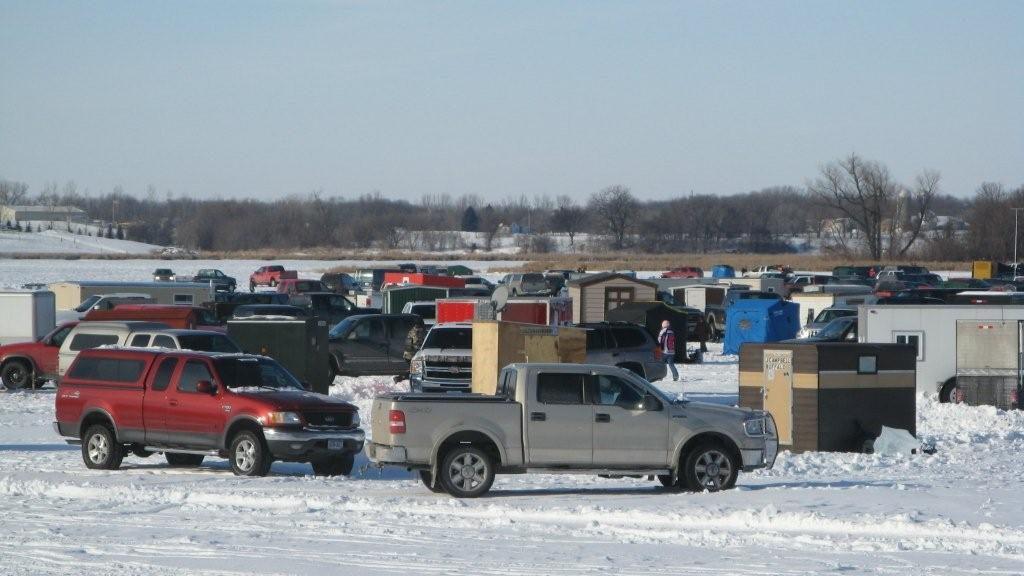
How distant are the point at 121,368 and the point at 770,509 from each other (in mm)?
9541

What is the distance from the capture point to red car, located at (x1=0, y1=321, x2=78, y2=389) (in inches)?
1160

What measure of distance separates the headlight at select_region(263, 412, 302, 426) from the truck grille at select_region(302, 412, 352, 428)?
0.16 metres

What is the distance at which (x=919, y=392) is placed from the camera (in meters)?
26.6

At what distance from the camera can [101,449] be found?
700 inches

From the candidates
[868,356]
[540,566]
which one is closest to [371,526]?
[540,566]

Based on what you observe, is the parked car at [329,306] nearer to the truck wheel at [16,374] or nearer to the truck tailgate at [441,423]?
the truck wheel at [16,374]

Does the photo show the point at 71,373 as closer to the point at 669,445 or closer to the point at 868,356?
the point at 669,445

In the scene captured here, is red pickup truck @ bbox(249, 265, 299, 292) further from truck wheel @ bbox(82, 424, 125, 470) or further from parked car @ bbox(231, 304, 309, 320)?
truck wheel @ bbox(82, 424, 125, 470)

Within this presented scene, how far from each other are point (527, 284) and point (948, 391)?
3755 centimetres

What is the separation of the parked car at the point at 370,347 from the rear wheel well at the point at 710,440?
17.2 meters

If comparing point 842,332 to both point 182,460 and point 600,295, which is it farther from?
point 182,460

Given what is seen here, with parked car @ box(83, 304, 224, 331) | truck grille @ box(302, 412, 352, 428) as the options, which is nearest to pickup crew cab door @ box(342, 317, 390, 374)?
parked car @ box(83, 304, 224, 331)

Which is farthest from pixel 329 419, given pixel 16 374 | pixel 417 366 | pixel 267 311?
pixel 267 311

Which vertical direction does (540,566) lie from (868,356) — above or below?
below
